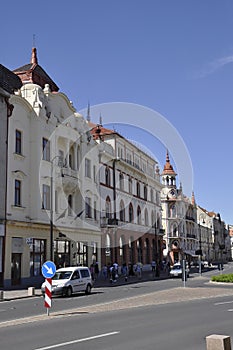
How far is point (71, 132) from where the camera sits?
43938 mm

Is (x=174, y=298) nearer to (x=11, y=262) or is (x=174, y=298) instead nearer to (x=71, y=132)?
(x=11, y=262)

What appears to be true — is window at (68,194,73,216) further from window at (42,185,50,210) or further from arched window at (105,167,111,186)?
arched window at (105,167,111,186)

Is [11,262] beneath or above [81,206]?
beneath

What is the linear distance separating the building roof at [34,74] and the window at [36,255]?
50.9 ft

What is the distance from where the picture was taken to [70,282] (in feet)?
87.5

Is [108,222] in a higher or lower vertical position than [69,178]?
lower

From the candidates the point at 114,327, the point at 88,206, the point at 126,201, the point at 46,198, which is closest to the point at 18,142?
the point at 46,198

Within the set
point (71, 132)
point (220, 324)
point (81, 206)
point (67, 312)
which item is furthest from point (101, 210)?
point (220, 324)

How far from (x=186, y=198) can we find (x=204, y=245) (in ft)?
72.7

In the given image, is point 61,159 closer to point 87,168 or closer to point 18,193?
point 87,168

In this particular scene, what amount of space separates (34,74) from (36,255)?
17.4m

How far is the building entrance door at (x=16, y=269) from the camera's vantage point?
34.1 m

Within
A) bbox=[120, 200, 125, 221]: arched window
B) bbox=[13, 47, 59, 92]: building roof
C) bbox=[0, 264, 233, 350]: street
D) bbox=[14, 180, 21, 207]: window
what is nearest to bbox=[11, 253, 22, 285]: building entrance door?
bbox=[14, 180, 21, 207]: window

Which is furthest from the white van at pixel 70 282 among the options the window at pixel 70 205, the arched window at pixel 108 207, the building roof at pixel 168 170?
the building roof at pixel 168 170
